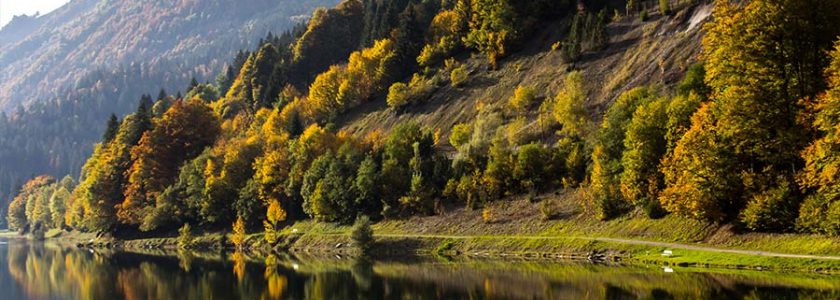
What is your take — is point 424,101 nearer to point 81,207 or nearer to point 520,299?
point 81,207

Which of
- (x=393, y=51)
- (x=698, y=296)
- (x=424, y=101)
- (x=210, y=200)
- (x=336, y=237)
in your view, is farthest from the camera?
(x=393, y=51)

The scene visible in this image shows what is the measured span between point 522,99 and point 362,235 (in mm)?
35353

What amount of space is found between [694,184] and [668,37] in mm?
54666

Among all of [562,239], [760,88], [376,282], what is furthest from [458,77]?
[760,88]

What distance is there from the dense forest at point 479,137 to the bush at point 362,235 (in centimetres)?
962

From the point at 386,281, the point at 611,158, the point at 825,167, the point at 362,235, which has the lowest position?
the point at 386,281

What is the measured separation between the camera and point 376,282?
207 ft

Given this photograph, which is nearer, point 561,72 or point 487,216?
point 487,216

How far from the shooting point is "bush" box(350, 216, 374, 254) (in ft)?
312

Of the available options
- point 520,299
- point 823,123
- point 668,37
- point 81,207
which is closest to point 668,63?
point 668,37

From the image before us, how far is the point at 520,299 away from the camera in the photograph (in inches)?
1911

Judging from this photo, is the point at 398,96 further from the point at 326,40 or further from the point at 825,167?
the point at 825,167

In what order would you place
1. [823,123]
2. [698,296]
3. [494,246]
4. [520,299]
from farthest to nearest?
1. [494,246]
2. [823,123]
3. [520,299]
4. [698,296]

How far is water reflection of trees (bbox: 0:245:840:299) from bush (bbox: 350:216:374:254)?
647cm
